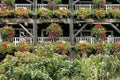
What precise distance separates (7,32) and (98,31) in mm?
6111

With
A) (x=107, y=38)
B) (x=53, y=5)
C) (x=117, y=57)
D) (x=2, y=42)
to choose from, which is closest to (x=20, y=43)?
(x=2, y=42)

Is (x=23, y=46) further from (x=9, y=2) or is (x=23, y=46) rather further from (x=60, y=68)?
(x=60, y=68)

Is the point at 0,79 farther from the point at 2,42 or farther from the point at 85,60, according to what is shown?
the point at 2,42

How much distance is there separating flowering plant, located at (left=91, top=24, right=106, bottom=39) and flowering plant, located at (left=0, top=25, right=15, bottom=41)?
5465mm

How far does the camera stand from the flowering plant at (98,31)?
35.1m

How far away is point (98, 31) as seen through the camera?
35.1 metres

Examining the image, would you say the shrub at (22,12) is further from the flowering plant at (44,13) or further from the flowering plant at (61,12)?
the flowering plant at (61,12)

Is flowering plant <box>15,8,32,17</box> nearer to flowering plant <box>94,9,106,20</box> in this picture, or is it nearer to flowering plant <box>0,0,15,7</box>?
flowering plant <box>0,0,15,7</box>

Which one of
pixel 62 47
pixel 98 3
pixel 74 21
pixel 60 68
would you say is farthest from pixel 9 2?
pixel 60 68

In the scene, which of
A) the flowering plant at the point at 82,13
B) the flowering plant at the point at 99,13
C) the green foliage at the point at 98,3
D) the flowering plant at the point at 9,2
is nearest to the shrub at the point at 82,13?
the flowering plant at the point at 82,13

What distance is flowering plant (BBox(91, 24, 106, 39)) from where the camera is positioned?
35062mm

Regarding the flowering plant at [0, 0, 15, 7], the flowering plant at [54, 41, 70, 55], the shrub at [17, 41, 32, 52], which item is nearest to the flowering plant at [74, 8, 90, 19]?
the flowering plant at [54, 41, 70, 55]

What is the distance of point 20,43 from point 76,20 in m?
4.57

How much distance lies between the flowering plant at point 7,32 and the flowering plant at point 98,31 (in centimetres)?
547
